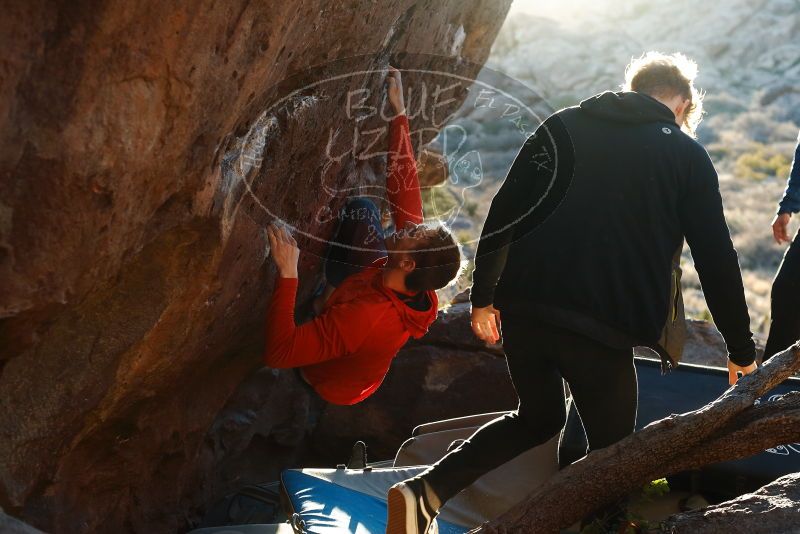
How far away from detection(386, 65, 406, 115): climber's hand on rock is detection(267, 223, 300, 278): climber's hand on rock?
36.2 inches

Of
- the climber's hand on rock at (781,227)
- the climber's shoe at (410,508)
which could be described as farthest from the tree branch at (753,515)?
the climber's hand on rock at (781,227)

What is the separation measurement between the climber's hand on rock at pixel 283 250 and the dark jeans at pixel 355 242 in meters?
0.51

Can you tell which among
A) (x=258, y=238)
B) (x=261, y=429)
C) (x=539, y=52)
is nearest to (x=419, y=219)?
(x=258, y=238)

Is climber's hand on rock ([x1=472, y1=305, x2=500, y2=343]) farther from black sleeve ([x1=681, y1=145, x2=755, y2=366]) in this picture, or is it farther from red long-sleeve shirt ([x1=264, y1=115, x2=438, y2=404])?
black sleeve ([x1=681, y1=145, x2=755, y2=366])

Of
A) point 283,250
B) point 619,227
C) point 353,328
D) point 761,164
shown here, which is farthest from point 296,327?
point 761,164

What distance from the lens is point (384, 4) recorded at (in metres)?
4.39

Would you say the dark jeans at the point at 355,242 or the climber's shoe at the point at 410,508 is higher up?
the dark jeans at the point at 355,242

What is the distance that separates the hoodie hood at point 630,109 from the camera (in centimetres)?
363

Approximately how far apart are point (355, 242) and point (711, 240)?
208 cm

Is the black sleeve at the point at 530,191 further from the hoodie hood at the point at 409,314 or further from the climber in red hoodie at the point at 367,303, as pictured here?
the hoodie hood at the point at 409,314

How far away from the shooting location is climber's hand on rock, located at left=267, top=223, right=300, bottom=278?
435 cm

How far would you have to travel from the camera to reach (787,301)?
16.8ft

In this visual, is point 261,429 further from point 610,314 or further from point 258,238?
point 610,314

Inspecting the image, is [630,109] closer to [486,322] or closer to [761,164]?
[486,322]
